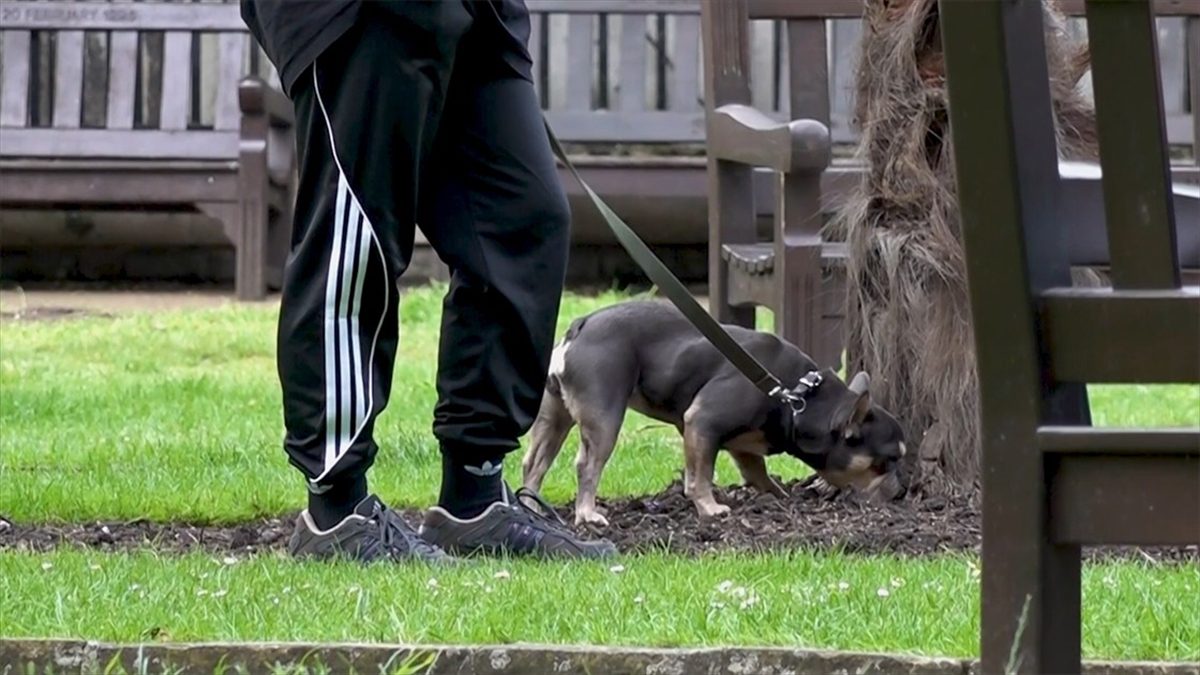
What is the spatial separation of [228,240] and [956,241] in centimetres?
639

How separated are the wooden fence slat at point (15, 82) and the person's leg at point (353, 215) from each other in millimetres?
7219

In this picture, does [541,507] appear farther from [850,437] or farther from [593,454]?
[850,437]

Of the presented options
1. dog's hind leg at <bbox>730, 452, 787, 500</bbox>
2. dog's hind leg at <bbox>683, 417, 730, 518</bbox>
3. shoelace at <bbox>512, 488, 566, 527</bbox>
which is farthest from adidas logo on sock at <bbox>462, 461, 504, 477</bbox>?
dog's hind leg at <bbox>730, 452, 787, 500</bbox>

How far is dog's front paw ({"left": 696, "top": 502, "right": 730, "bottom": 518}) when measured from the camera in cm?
492

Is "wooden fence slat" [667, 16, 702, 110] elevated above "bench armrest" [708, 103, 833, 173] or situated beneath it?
elevated above

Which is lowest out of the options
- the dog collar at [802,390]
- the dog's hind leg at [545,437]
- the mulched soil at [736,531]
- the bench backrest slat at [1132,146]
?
the mulched soil at [736,531]

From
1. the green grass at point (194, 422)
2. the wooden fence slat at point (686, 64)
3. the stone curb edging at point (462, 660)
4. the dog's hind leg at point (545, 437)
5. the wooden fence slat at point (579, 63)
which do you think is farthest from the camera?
the wooden fence slat at point (579, 63)

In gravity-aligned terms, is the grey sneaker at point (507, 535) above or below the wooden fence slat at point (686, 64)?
below

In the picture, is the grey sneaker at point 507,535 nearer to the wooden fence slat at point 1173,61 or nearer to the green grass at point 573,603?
the green grass at point 573,603

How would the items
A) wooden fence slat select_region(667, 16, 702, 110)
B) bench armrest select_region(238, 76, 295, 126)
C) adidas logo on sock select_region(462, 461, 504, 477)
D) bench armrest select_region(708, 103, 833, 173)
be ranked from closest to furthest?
1. adidas logo on sock select_region(462, 461, 504, 477)
2. bench armrest select_region(708, 103, 833, 173)
3. bench armrest select_region(238, 76, 295, 126)
4. wooden fence slat select_region(667, 16, 702, 110)

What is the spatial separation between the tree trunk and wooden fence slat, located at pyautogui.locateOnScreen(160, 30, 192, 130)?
621cm

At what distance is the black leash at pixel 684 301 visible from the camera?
420 centimetres

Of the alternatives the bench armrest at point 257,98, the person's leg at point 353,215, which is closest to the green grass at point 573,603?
the person's leg at point 353,215

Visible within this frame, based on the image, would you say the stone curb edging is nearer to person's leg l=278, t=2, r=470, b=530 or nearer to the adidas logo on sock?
person's leg l=278, t=2, r=470, b=530
